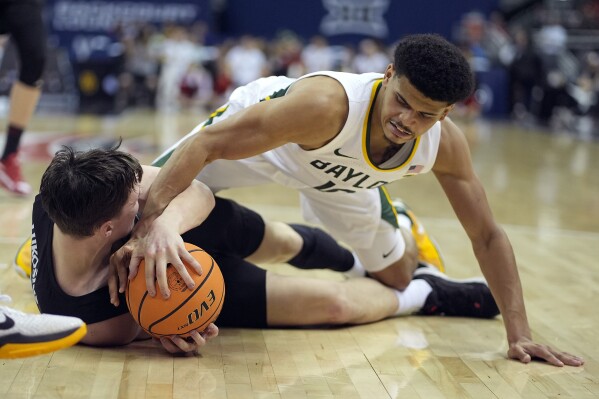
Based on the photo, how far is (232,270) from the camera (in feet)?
10.7

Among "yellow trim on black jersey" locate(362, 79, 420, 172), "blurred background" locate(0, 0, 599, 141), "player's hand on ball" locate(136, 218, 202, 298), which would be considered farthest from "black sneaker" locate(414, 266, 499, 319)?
"blurred background" locate(0, 0, 599, 141)

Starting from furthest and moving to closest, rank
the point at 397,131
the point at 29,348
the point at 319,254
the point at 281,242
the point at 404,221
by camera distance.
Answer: the point at 404,221 < the point at 319,254 < the point at 281,242 < the point at 397,131 < the point at 29,348

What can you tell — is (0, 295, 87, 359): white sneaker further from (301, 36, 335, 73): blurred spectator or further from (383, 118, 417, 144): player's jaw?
(301, 36, 335, 73): blurred spectator

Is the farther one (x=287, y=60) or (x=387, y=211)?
(x=287, y=60)

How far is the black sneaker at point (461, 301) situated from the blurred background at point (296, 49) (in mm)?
11082

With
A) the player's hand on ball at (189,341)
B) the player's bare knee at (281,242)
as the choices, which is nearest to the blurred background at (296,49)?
the player's bare knee at (281,242)

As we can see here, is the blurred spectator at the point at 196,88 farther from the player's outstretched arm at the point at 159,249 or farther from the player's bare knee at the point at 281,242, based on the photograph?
the player's outstretched arm at the point at 159,249

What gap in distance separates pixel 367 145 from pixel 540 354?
98 centimetres

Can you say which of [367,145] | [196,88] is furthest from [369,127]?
[196,88]

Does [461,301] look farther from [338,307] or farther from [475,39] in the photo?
[475,39]

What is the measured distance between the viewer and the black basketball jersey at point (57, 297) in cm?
283

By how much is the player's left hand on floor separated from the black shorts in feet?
3.20

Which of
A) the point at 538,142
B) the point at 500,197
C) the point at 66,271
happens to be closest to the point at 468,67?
the point at 66,271

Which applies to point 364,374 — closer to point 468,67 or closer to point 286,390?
point 286,390
